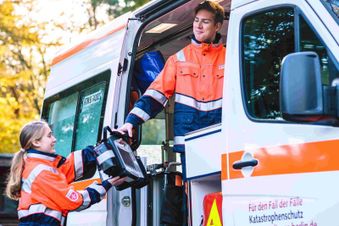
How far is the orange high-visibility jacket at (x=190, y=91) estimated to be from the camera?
5.02 m

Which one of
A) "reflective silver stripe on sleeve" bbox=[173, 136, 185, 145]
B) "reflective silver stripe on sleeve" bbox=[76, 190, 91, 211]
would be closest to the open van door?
"reflective silver stripe on sleeve" bbox=[173, 136, 185, 145]

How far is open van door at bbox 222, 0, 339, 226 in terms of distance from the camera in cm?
361

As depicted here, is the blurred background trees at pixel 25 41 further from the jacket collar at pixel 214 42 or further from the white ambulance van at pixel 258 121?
the jacket collar at pixel 214 42

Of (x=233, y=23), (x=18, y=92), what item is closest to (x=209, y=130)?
(x=233, y=23)

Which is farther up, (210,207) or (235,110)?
(235,110)

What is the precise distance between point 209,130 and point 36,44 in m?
14.8

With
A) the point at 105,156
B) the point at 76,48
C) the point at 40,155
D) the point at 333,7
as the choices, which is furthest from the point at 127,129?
the point at 76,48

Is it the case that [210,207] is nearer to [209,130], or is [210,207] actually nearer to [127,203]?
[209,130]

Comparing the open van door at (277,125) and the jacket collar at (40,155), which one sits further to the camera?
the jacket collar at (40,155)

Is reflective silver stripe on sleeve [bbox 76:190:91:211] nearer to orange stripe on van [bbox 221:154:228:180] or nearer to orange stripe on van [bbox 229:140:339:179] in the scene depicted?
orange stripe on van [bbox 221:154:228:180]

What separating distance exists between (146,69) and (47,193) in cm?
149

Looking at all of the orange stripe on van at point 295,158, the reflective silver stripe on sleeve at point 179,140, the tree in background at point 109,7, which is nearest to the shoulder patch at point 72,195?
the reflective silver stripe on sleeve at point 179,140

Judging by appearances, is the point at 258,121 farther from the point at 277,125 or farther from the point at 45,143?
the point at 45,143

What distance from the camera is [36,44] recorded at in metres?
18.9
